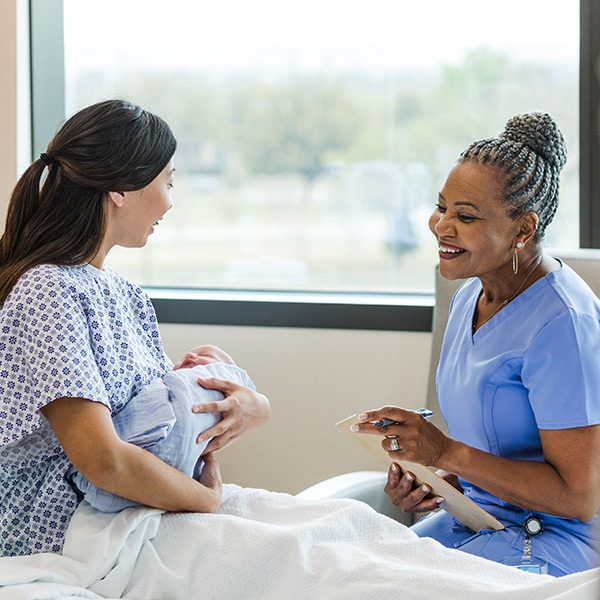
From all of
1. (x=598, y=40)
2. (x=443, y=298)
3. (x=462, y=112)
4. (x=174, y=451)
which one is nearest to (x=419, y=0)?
(x=462, y=112)

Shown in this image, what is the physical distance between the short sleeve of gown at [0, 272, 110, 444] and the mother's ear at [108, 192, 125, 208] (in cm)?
22

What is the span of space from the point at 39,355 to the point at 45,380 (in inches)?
1.7

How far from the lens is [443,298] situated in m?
1.88

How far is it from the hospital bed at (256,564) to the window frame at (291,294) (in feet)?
3.34

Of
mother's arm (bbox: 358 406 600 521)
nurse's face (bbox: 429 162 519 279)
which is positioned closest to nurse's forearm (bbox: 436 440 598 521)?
mother's arm (bbox: 358 406 600 521)

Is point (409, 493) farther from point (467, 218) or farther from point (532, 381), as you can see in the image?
point (467, 218)

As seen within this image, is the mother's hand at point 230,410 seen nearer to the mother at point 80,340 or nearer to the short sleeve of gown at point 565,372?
the mother at point 80,340

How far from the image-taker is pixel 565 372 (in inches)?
52.7

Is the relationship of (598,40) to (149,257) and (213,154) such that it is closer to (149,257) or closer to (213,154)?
(213,154)

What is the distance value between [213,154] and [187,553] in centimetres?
157

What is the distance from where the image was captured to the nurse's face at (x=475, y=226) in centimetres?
146

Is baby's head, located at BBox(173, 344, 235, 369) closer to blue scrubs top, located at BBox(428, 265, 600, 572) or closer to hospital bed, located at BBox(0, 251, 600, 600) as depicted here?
hospital bed, located at BBox(0, 251, 600, 600)

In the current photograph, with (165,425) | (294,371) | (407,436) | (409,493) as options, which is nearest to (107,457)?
(165,425)

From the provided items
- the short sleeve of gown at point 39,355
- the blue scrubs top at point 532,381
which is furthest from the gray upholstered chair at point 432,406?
the short sleeve of gown at point 39,355
